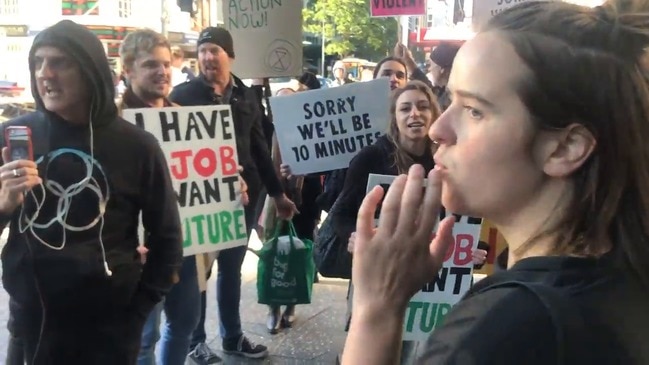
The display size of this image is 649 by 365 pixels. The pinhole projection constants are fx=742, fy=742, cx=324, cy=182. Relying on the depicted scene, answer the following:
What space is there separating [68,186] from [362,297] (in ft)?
5.20

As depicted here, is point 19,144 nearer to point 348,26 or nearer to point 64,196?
point 64,196

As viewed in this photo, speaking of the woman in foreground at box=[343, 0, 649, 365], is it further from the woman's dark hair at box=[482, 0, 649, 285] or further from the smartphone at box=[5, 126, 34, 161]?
the smartphone at box=[5, 126, 34, 161]

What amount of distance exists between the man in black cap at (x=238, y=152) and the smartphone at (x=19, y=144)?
201cm

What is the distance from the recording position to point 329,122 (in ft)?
14.8

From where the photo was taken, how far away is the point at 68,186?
2379 millimetres

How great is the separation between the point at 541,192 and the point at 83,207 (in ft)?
5.75

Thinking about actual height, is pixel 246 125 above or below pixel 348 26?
below

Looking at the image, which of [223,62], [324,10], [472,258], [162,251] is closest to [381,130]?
[223,62]

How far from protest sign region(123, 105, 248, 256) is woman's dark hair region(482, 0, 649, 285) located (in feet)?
9.47

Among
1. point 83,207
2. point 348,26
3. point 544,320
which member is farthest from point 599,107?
point 348,26

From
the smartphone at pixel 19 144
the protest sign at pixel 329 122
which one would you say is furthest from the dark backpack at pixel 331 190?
the smartphone at pixel 19 144

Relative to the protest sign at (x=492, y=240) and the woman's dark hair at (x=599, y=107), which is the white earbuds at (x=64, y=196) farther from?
the protest sign at (x=492, y=240)

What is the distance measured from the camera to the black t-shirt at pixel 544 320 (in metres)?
0.85

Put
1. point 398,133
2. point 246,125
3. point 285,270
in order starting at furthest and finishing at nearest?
point 285,270, point 246,125, point 398,133
